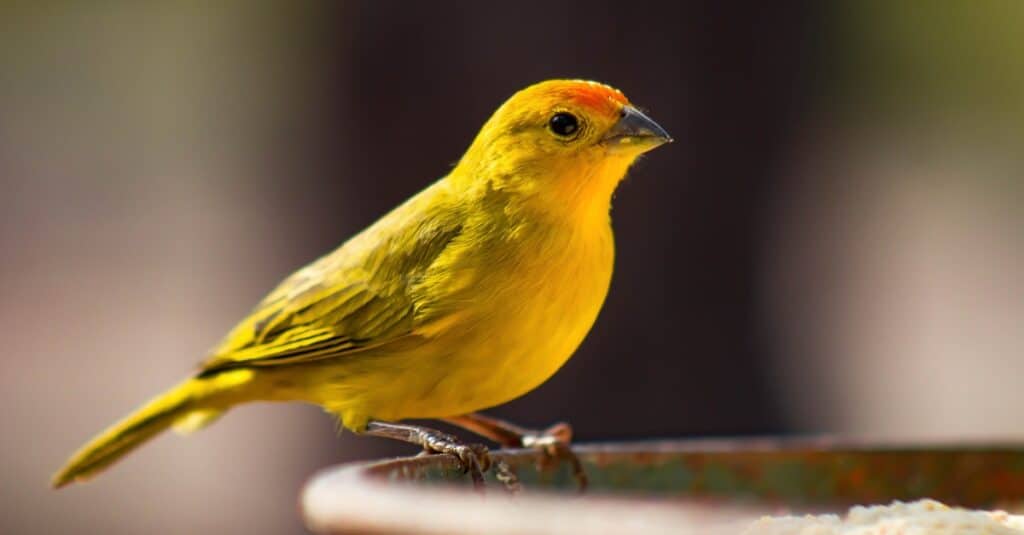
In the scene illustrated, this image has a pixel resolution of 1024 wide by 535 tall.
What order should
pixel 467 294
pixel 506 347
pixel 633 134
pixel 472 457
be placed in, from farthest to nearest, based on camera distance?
pixel 633 134 < pixel 467 294 < pixel 506 347 < pixel 472 457

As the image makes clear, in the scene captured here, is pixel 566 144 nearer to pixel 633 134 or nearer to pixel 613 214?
pixel 633 134

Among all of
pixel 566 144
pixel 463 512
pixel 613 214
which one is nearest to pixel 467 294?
pixel 566 144

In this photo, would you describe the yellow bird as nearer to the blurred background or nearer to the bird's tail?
the bird's tail

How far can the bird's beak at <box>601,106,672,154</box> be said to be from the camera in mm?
3502

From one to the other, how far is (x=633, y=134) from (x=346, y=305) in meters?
0.88

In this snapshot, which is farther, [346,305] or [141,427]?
[141,427]

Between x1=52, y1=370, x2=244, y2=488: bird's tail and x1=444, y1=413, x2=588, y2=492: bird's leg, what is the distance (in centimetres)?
76

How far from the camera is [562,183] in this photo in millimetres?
3574

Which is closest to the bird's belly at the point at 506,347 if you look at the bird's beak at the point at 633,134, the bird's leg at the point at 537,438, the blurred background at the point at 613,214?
the bird's leg at the point at 537,438

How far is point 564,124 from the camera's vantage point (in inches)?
142

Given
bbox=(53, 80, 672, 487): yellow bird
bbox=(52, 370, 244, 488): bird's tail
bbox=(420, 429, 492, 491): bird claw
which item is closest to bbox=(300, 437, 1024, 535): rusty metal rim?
bbox=(420, 429, 492, 491): bird claw

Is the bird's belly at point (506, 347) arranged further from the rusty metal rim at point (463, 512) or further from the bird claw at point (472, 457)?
the rusty metal rim at point (463, 512)

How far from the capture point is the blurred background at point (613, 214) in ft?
21.2

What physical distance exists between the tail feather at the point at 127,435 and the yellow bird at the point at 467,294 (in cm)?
2
